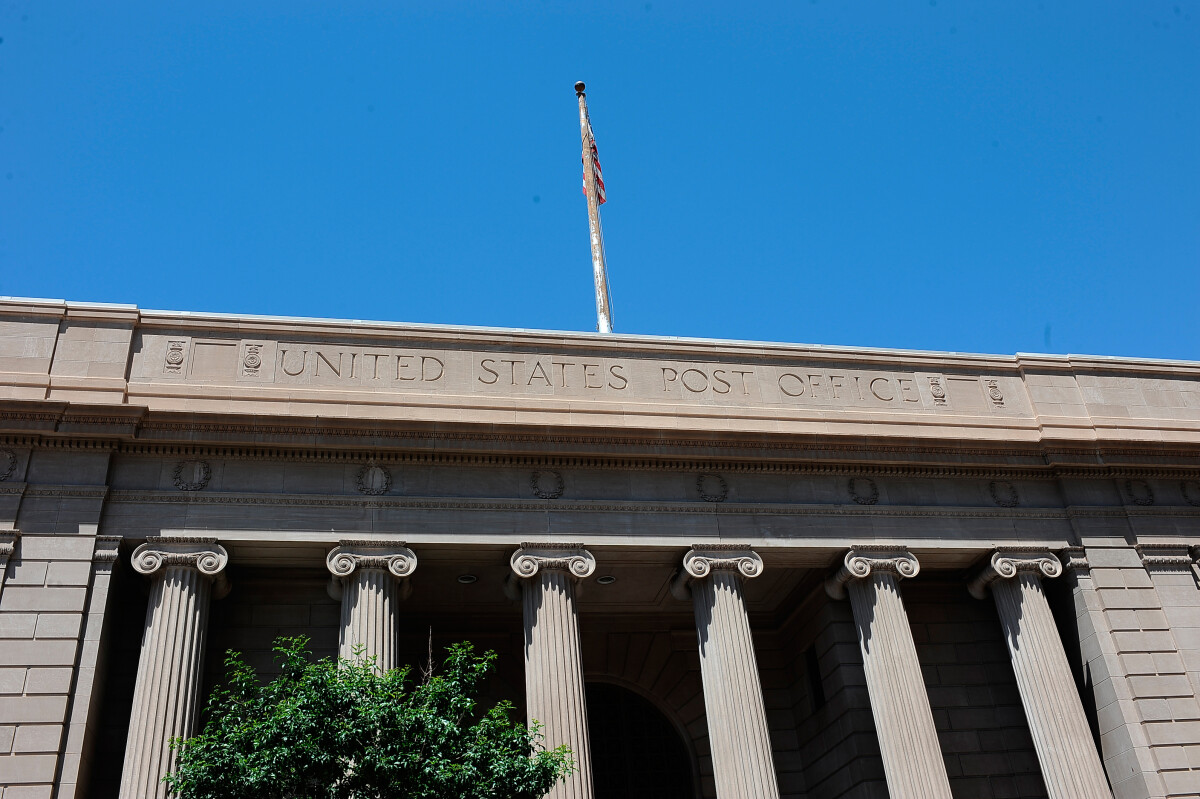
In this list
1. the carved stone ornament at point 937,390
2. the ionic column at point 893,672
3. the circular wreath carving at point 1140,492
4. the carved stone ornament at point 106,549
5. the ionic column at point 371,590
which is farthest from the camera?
the carved stone ornament at point 937,390

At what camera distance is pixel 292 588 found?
22609mm

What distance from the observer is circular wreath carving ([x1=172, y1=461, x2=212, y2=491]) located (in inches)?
816

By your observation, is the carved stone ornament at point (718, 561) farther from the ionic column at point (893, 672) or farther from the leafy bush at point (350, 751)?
the leafy bush at point (350, 751)

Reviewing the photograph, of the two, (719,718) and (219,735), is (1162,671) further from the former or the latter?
(219,735)

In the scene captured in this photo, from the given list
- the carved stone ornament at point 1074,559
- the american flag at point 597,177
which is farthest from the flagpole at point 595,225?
the carved stone ornament at point 1074,559

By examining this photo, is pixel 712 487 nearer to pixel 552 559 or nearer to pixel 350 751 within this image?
pixel 552 559

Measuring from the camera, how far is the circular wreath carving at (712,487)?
2309 centimetres

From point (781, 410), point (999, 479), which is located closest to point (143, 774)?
point (781, 410)

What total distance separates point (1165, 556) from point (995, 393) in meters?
5.10

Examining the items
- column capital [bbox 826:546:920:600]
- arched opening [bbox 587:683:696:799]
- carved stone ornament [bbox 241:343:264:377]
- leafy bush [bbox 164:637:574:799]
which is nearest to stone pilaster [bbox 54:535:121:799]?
leafy bush [bbox 164:637:574:799]

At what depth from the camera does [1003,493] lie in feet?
81.0

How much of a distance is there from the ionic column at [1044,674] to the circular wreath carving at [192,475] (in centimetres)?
1630

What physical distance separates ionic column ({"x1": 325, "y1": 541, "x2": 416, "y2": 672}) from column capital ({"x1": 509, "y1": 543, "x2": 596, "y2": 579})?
2.06m

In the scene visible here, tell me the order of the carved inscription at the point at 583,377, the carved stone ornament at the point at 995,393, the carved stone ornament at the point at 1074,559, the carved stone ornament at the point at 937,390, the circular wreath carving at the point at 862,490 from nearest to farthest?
the carved inscription at the point at 583,377, the circular wreath carving at the point at 862,490, the carved stone ornament at the point at 1074,559, the carved stone ornament at the point at 937,390, the carved stone ornament at the point at 995,393
